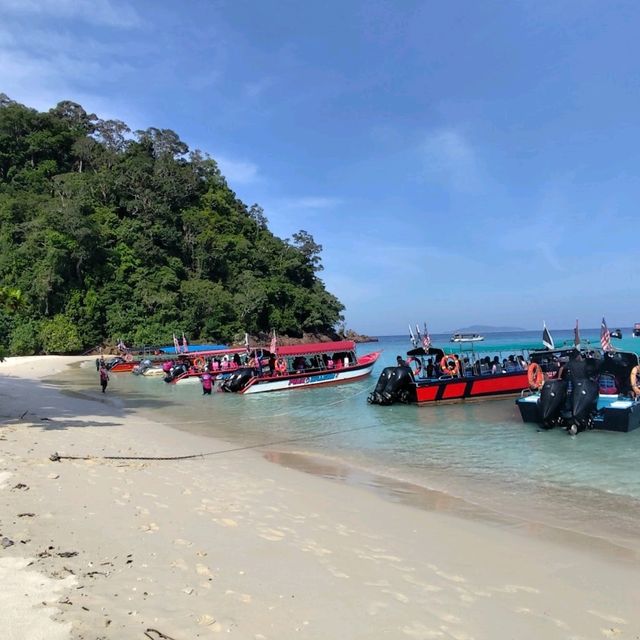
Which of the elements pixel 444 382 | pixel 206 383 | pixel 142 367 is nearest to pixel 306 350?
pixel 206 383

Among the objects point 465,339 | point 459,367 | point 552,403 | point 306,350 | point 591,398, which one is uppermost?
point 465,339

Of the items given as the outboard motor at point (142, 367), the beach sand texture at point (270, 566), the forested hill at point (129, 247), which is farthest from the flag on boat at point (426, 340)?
→ the forested hill at point (129, 247)

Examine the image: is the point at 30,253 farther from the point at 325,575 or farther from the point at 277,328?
the point at 325,575

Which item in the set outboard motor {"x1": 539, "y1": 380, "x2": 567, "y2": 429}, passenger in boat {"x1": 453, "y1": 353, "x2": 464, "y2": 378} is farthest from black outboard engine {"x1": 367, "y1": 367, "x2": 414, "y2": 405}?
outboard motor {"x1": 539, "y1": 380, "x2": 567, "y2": 429}

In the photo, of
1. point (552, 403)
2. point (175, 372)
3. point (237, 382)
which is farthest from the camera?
point (175, 372)

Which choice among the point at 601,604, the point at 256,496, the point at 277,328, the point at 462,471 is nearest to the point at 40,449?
the point at 256,496

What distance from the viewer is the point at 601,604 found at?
4.61 m

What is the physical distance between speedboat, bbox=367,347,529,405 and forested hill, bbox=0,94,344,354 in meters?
43.3

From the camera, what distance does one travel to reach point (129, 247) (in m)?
68.8

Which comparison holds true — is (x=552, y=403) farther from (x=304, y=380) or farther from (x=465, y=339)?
(x=465, y=339)

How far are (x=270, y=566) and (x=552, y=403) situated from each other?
12.3 metres

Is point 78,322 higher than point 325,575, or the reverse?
point 78,322

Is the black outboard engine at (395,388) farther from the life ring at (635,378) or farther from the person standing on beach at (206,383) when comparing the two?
the person standing on beach at (206,383)

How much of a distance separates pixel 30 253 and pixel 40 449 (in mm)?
57930
